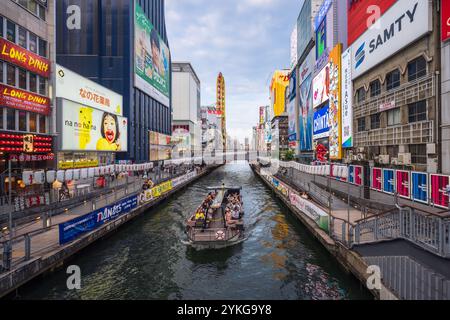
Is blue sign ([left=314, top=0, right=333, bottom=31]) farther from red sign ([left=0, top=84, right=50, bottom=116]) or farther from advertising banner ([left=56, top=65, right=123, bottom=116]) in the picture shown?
red sign ([left=0, top=84, right=50, bottom=116])

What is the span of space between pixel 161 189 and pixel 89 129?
46.4 ft

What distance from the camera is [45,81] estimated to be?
111ft

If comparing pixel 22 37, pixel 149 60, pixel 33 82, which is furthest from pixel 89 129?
pixel 149 60

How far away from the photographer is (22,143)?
95.3 feet

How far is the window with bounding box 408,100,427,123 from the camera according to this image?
26.0 m

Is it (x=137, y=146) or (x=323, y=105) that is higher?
(x=323, y=105)

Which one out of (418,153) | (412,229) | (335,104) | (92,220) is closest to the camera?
(412,229)

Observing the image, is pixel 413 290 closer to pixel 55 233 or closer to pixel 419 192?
pixel 419 192

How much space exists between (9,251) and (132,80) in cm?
6609

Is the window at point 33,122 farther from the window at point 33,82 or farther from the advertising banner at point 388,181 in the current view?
the advertising banner at point 388,181

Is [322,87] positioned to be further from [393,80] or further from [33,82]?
[33,82]

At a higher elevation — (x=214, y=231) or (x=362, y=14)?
(x=362, y=14)

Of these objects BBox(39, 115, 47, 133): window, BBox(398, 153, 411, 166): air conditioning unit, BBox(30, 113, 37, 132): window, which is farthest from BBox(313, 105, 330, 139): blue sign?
BBox(30, 113, 37, 132): window

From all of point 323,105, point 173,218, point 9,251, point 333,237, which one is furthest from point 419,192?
point 323,105
